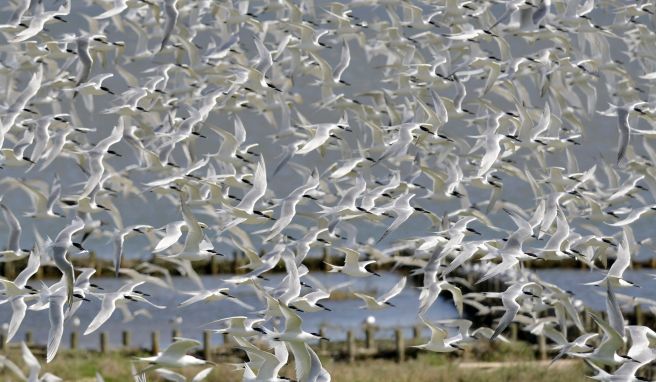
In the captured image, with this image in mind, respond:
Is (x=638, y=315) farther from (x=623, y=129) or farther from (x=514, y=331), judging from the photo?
(x=623, y=129)

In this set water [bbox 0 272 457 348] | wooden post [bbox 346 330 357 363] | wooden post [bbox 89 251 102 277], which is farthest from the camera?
wooden post [bbox 89 251 102 277]

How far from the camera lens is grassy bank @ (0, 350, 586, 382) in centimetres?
2880

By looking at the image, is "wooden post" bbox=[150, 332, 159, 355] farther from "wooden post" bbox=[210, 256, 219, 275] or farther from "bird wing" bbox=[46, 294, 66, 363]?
"wooden post" bbox=[210, 256, 219, 275]

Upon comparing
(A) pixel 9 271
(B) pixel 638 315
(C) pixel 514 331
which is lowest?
(A) pixel 9 271

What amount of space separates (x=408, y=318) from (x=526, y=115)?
23.5 meters

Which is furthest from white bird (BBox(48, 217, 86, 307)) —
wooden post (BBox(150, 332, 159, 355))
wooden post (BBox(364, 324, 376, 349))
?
wooden post (BBox(364, 324, 376, 349))

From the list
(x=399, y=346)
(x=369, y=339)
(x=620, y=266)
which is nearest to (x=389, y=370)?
(x=399, y=346)

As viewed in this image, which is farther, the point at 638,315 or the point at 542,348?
the point at 638,315

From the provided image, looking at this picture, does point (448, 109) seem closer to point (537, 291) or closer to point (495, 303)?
point (537, 291)

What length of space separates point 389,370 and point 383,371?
0.44 feet

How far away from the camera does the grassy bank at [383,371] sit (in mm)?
28797

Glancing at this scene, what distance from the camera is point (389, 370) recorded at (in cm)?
3003

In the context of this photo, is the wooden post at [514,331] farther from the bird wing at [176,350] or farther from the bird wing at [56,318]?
the bird wing at [176,350]

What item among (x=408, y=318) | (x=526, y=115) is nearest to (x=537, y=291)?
(x=526, y=115)
